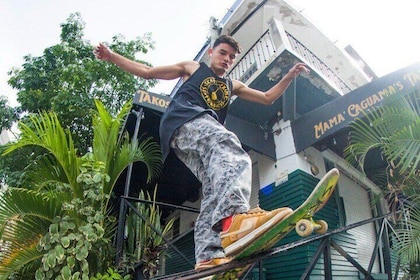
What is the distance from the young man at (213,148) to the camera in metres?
1.43

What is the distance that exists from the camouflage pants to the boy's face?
48cm

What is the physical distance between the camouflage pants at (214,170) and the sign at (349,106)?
249cm

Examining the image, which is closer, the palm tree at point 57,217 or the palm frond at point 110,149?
the palm tree at point 57,217

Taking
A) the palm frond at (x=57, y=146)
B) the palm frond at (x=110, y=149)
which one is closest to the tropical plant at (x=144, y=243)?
the palm frond at (x=110, y=149)

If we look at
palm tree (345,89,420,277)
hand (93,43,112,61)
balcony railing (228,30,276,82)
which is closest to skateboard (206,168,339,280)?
hand (93,43,112,61)

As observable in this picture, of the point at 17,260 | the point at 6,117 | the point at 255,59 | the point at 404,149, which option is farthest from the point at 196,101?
the point at 6,117

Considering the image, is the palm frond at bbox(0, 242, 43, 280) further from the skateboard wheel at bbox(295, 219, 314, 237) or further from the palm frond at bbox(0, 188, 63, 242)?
the skateboard wheel at bbox(295, 219, 314, 237)

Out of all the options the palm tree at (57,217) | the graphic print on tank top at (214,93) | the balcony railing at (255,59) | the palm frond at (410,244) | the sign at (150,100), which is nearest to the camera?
the graphic print on tank top at (214,93)

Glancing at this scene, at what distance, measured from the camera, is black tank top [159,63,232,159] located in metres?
1.92

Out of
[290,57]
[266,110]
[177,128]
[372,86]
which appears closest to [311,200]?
[177,128]

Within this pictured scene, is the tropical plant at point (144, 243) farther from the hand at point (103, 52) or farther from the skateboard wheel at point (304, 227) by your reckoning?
the skateboard wheel at point (304, 227)

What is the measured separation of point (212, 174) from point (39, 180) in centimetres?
278

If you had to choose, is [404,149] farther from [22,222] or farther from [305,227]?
[22,222]

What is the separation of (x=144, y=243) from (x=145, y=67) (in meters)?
2.39
